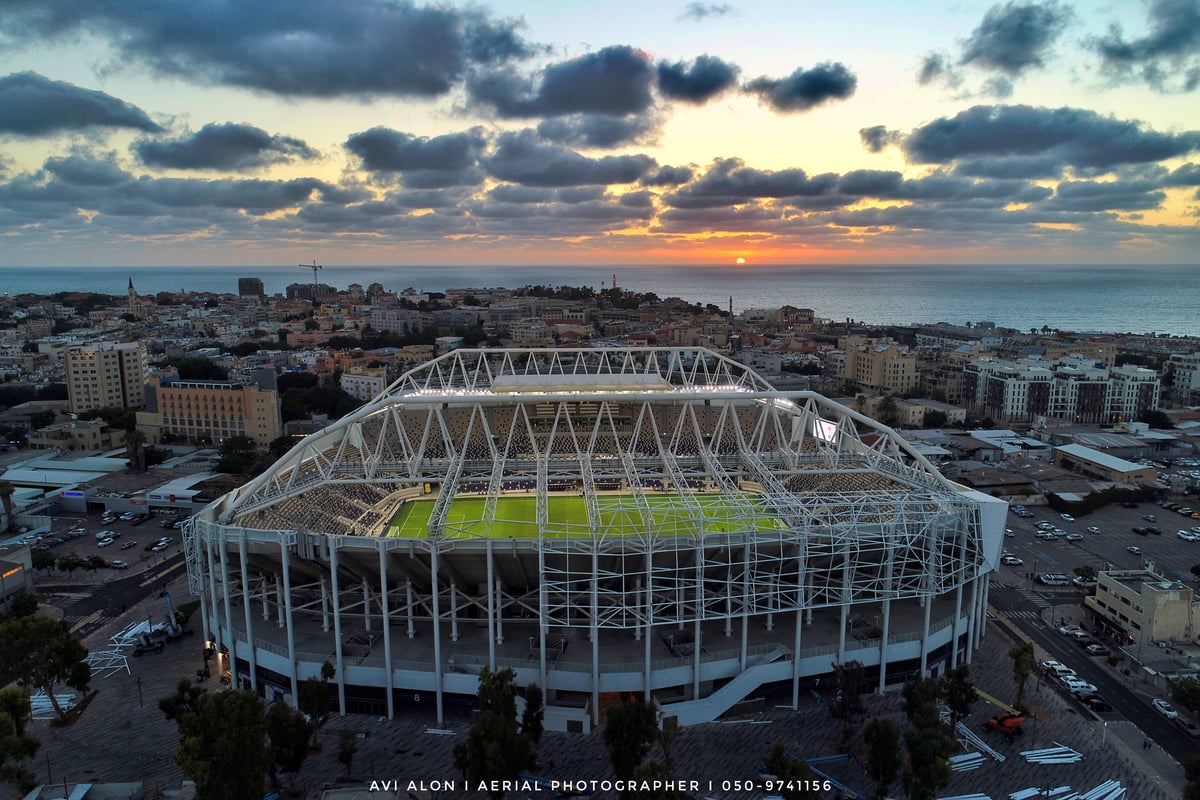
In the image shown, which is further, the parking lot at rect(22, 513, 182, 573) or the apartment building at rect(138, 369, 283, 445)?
the apartment building at rect(138, 369, 283, 445)

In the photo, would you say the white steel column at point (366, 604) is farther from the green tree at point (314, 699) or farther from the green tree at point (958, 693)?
the green tree at point (958, 693)

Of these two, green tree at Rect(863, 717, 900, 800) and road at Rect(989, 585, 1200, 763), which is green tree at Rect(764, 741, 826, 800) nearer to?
green tree at Rect(863, 717, 900, 800)

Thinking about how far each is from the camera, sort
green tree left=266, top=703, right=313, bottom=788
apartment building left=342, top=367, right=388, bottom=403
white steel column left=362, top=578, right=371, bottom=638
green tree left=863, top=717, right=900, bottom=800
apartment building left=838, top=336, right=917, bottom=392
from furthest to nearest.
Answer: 1. apartment building left=838, top=336, right=917, bottom=392
2. apartment building left=342, top=367, right=388, bottom=403
3. white steel column left=362, top=578, right=371, bottom=638
4. green tree left=266, top=703, right=313, bottom=788
5. green tree left=863, top=717, right=900, bottom=800

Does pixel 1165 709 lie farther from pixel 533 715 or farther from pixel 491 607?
pixel 491 607

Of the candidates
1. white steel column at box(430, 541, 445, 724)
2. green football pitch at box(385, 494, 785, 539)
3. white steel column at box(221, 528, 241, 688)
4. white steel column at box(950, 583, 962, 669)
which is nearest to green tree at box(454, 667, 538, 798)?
white steel column at box(430, 541, 445, 724)

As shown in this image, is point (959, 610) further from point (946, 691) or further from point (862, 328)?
point (862, 328)

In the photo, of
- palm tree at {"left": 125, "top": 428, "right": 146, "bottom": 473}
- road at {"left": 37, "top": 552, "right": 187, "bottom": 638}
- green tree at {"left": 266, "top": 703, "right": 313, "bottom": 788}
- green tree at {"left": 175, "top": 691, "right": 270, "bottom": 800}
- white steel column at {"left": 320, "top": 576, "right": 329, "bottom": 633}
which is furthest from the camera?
palm tree at {"left": 125, "top": 428, "right": 146, "bottom": 473}

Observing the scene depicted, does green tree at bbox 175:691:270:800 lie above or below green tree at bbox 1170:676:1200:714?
above
